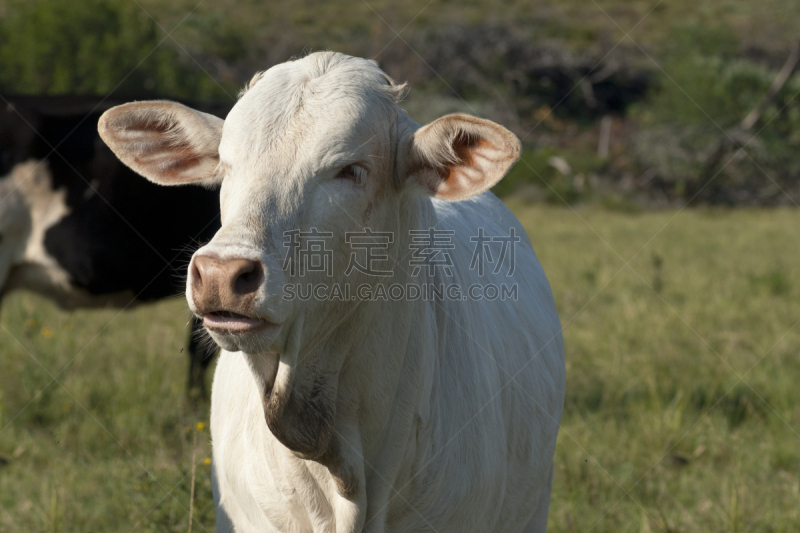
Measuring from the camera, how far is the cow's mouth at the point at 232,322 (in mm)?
1680

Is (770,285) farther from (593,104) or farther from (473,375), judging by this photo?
(593,104)

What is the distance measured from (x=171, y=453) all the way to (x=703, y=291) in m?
5.46

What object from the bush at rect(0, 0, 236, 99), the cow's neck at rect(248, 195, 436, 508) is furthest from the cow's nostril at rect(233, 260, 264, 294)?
the bush at rect(0, 0, 236, 99)

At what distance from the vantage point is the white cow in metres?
1.79

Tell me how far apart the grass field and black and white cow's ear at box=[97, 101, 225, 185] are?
970mm

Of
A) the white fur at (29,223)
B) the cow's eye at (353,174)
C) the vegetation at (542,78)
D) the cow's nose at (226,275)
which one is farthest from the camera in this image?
the vegetation at (542,78)

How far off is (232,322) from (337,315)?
14.9 inches

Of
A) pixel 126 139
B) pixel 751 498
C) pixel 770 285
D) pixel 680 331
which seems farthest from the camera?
pixel 770 285

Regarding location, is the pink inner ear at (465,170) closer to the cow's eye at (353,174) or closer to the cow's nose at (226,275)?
the cow's eye at (353,174)

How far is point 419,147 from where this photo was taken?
6.79ft

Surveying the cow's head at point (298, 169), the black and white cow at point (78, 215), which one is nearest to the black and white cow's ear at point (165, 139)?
the cow's head at point (298, 169)

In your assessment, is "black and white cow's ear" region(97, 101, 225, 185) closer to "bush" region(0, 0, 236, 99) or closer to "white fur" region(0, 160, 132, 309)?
"white fur" region(0, 160, 132, 309)

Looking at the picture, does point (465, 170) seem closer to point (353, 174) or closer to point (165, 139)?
point (353, 174)

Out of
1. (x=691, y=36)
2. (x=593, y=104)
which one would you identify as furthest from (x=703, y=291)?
(x=691, y=36)
